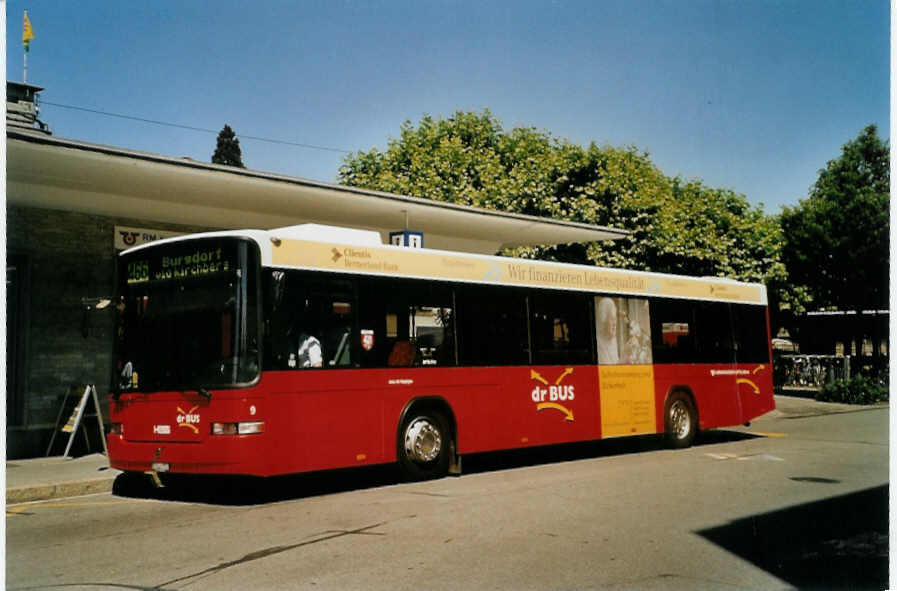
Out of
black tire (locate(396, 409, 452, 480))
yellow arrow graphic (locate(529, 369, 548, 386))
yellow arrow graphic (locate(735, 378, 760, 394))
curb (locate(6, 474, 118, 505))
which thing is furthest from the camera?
yellow arrow graphic (locate(735, 378, 760, 394))

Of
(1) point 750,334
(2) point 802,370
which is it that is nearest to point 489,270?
(1) point 750,334

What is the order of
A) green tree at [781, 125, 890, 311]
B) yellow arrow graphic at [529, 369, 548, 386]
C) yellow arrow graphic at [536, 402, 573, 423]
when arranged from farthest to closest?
1. green tree at [781, 125, 890, 311]
2. yellow arrow graphic at [536, 402, 573, 423]
3. yellow arrow graphic at [529, 369, 548, 386]

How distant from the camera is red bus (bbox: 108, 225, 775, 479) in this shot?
9.55m

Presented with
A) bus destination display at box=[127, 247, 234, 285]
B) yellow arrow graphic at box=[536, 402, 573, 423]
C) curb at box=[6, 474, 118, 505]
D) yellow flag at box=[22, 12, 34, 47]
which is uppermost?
yellow flag at box=[22, 12, 34, 47]

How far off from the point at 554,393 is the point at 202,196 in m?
6.58

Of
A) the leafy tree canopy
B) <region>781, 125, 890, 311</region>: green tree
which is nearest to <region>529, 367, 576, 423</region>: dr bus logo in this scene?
<region>781, 125, 890, 311</region>: green tree

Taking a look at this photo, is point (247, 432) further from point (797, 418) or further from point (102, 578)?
point (797, 418)

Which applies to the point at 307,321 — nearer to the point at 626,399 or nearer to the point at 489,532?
the point at 489,532

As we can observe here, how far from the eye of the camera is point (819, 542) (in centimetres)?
716

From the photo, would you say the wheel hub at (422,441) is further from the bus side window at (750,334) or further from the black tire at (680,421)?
the bus side window at (750,334)

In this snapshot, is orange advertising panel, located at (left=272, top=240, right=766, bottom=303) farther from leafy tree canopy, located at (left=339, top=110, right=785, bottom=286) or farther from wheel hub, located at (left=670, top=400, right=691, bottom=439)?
leafy tree canopy, located at (left=339, top=110, right=785, bottom=286)

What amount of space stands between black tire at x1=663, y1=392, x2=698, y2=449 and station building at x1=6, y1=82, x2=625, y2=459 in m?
5.43

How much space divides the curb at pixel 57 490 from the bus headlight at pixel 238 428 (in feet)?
8.73

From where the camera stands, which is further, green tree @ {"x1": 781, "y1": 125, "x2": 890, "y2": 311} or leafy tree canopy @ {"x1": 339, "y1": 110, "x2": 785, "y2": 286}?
leafy tree canopy @ {"x1": 339, "y1": 110, "x2": 785, "y2": 286}
